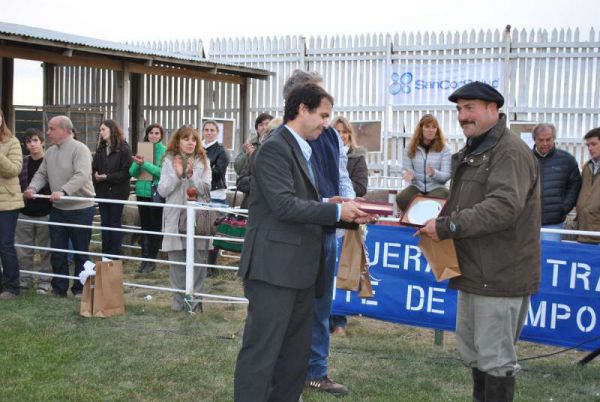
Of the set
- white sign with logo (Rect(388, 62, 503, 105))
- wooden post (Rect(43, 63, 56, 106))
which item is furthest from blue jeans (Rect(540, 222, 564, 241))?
wooden post (Rect(43, 63, 56, 106))

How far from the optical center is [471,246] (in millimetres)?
4145

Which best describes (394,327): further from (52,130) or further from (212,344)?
(52,130)

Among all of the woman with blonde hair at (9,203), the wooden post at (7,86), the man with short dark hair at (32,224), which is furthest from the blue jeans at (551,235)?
the wooden post at (7,86)

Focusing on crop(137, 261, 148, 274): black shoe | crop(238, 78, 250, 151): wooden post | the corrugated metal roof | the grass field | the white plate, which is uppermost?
the corrugated metal roof

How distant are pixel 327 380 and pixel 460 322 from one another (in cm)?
128

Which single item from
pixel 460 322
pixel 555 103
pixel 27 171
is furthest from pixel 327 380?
pixel 555 103

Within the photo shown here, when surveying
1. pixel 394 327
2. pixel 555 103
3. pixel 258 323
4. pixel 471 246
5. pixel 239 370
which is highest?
pixel 555 103

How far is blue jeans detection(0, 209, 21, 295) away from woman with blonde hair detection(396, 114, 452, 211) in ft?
13.6

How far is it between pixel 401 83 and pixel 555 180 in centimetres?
775

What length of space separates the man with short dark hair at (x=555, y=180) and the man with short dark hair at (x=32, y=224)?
18.0 ft

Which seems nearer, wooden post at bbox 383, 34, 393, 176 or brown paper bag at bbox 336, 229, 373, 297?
brown paper bag at bbox 336, 229, 373, 297

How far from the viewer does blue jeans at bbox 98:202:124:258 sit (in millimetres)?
9258

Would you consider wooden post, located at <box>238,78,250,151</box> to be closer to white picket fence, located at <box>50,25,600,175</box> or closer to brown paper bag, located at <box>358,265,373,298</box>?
white picket fence, located at <box>50,25,600,175</box>

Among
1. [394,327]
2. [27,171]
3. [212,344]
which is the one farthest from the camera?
[27,171]
